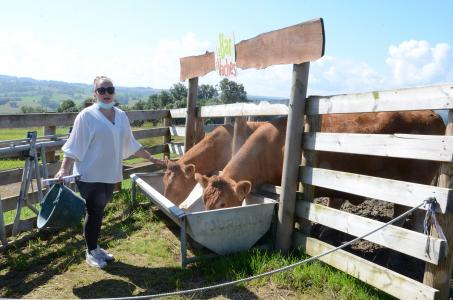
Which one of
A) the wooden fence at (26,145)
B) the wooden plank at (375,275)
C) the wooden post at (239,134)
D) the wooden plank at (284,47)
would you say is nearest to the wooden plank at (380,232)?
the wooden plank at (375,275)

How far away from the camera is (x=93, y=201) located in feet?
15.0

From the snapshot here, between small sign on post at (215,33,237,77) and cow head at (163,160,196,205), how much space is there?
4.87ft

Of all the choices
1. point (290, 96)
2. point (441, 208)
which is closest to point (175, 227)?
point (290, 96)

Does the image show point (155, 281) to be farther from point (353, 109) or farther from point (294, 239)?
point (353, 109)

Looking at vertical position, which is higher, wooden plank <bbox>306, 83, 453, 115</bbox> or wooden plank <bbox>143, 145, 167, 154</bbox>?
wooden plank <bbox>306, 83, 453, 115</bbox>

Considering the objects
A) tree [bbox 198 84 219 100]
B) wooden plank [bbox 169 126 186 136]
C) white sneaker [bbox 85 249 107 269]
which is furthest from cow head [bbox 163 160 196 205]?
tree [bbox 198 84 219 100]

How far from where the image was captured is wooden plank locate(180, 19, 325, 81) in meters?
4.18

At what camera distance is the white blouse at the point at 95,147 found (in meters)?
4.38

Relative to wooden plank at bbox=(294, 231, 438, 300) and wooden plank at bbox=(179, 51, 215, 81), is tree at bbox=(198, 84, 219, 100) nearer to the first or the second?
wooden plank at bbox=(179, 51, 215, 81)

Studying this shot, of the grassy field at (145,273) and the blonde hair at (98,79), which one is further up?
the blonde hair at (98,79)

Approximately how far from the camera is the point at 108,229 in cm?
605

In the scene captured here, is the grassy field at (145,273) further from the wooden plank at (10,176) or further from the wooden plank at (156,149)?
the wooden plank at (156,149)

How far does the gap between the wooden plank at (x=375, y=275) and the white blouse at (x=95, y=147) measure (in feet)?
7.85

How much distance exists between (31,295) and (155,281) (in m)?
1.24
